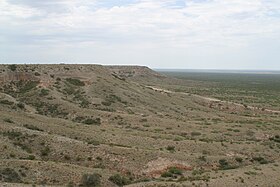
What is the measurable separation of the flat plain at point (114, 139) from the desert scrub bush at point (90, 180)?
0.27ft

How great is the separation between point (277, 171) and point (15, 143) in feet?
87.1

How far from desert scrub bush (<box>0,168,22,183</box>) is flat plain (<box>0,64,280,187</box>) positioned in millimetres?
78

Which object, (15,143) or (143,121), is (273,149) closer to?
(143,121)

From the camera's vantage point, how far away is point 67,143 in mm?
43625

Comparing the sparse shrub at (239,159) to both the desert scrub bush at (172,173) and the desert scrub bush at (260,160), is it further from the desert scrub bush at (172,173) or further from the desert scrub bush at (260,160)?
the desert scrub bush at (172,173)

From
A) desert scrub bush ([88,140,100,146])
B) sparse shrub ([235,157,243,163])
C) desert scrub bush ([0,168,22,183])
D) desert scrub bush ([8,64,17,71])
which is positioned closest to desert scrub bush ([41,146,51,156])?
desert scrub bush ([88,140,100,146])

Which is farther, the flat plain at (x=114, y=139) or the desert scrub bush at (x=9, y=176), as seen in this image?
the flat plain at (x=114, y=139)

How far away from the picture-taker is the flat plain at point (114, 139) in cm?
3656

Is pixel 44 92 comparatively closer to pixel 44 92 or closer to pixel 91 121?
pixel 44 92

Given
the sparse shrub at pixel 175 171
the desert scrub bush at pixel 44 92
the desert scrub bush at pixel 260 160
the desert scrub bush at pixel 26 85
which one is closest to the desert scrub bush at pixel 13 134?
the sparse shrub at pixel 175 171

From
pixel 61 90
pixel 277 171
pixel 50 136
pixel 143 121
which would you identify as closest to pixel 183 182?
pixel 277 171

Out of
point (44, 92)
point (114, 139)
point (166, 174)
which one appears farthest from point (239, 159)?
point (44, 92)

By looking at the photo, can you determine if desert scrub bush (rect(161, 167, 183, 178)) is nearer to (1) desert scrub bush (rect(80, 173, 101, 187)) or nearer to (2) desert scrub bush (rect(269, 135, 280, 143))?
(1) desert scrub bush (rect(80, 173, 101, 187))

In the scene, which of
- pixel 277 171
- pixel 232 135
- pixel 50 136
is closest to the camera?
pixel 277 171
